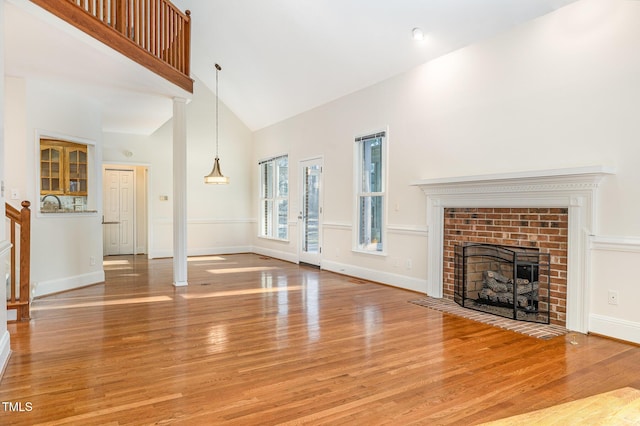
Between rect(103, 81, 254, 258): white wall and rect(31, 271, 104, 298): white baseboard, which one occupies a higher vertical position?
rect(103, 81, 254, 258): white wall

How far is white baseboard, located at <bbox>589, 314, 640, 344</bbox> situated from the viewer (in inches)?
135

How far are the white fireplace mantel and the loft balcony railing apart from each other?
12.1 ft

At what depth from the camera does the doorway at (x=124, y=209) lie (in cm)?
938

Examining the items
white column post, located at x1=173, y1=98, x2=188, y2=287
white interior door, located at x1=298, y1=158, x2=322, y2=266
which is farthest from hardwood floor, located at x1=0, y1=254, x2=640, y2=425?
white interior door, located at x1=298, y1=158, x2=322, y2=266

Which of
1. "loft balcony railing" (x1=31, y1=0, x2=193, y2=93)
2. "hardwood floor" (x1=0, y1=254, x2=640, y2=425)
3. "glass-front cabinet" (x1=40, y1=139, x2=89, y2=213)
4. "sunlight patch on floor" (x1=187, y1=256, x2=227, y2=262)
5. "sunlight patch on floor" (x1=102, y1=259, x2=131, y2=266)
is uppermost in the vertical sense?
"loft balcony railing" (x1=31, y1=0, x2=193, y2=93)

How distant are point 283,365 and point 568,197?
2926mm

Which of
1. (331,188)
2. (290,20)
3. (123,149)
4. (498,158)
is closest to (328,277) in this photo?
(331,188)

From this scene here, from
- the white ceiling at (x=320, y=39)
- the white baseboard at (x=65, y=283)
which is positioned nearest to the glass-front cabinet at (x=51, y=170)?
the white baseboard at (x=65, y=283)

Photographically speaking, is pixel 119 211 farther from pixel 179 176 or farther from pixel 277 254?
pixel 179 176

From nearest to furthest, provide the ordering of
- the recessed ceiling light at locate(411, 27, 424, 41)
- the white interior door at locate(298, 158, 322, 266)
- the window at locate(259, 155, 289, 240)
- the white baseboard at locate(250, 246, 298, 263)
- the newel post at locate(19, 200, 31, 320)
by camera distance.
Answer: the newel post at locate(19, 200, 31, 320) < the recessed ceiling light at locate(411, 27, 424, 41) < the white interior door at locate(298, 158, 322, 266) < the white baseboard at locate(250, 246, 298, 263) < the window at locate(259, 155, 289, 240)

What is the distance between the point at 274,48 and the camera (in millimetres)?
6656

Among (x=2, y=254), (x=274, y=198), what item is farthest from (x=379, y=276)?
(x=2, y=254)

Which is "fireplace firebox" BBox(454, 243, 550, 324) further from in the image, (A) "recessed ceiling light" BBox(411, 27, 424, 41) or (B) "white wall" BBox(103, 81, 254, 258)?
(B) "white wall" BBox(103, 81, 254, 258)

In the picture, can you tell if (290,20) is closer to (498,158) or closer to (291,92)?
(291,92)
